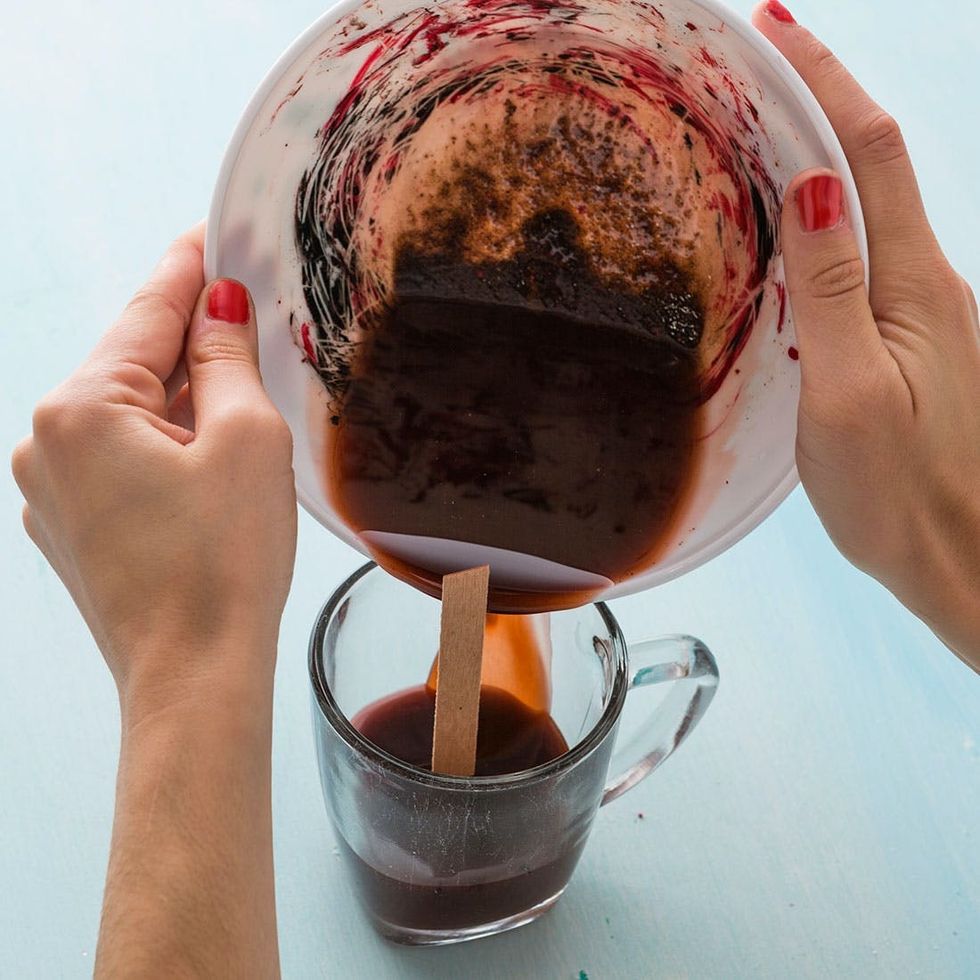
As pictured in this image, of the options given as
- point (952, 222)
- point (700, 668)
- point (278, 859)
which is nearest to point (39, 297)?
point (278, 859)

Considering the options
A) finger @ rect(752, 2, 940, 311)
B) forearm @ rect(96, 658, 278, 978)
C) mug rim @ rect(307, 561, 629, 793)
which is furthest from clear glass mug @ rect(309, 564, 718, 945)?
finger @ rect(752, 2, 940, 311)

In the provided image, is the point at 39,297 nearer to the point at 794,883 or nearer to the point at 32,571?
the point at 32,571

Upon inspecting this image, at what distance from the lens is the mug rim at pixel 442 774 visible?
0.60 m

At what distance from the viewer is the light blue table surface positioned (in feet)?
2.49

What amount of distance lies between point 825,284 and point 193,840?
14.7 inches

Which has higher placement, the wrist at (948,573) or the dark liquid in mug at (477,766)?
the wrist at (948,573)

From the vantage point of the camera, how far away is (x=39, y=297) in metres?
→ 1.12

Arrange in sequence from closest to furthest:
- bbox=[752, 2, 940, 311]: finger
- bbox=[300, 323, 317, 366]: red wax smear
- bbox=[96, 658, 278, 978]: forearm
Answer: bbox=[96, 658, 278, 978]: forearm → bbox=[752, 2, 940, 311]: finger → bbox=[300, 323, 317, 366]: red wax smear

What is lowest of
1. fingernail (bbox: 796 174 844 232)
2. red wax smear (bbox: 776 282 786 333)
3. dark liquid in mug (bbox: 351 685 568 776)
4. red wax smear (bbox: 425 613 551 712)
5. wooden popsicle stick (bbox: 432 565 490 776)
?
dark liquid in mug (bbox: 351 685 568 776)

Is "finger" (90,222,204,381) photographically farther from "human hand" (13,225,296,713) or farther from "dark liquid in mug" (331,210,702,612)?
"dark liquid in mug" (331,210,702,612)

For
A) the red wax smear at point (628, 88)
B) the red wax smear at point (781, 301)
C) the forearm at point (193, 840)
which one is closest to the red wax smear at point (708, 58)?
the red wax smear at point (628, 88)

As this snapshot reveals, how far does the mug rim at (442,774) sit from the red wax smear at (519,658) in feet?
0.15

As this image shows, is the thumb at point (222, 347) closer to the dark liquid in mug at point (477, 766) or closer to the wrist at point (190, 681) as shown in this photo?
the wrist at point (190, 681)

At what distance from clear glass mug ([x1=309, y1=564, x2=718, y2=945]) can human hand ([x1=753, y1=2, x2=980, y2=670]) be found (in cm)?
15
